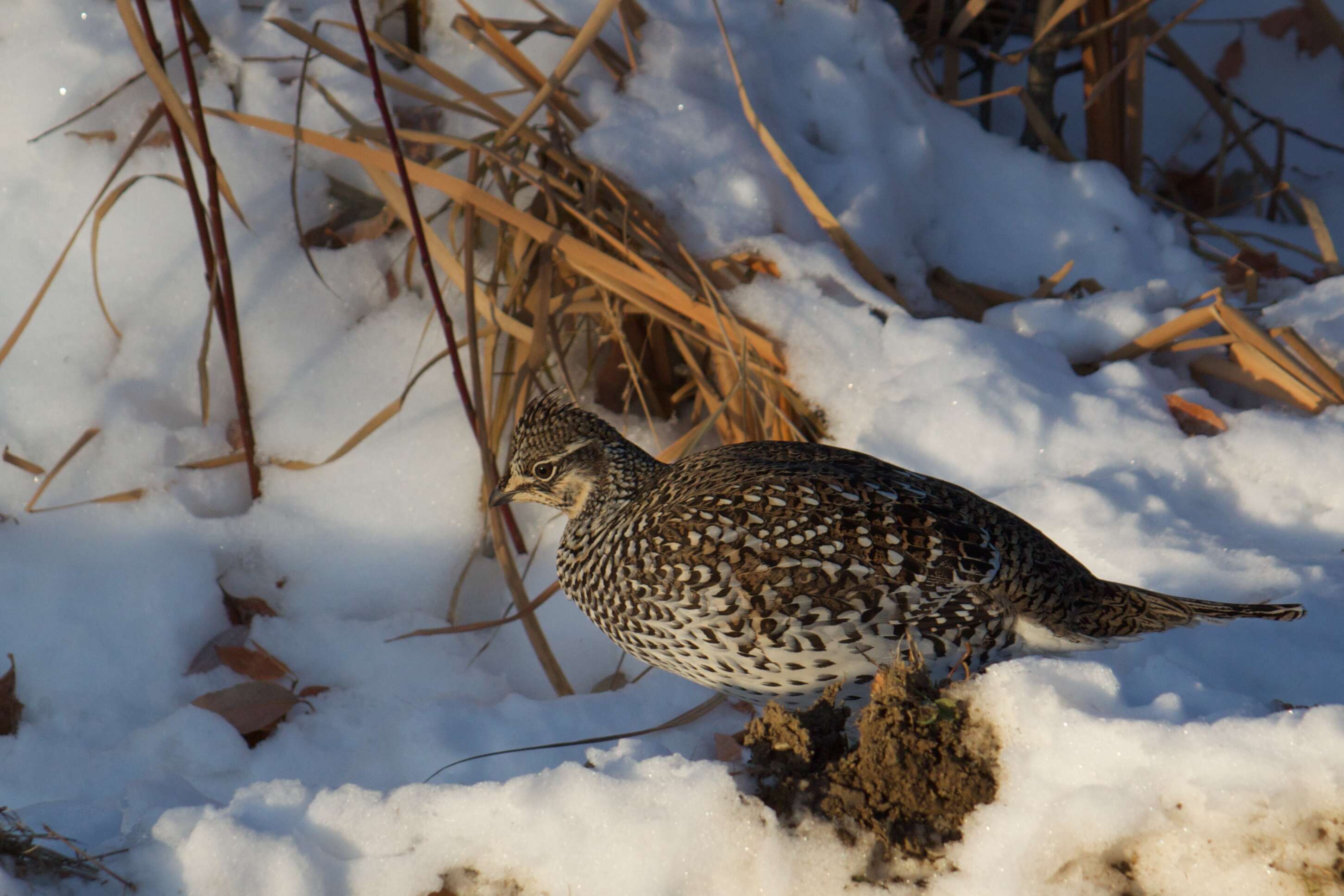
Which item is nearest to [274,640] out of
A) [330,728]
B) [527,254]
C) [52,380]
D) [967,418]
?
[330,728]

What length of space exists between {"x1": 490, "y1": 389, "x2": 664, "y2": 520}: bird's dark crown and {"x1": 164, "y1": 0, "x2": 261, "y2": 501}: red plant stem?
41.8 inches

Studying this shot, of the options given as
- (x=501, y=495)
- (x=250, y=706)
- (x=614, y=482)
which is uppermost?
(x=614, y=482)

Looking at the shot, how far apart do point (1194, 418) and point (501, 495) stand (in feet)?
7.48

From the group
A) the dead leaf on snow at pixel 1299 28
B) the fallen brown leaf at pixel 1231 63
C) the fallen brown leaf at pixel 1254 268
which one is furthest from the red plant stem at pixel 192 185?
the dead leaf on snow at pixel 1299 28

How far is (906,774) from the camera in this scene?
1.96 m

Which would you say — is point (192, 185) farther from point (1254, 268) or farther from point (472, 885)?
point (1254, 268)

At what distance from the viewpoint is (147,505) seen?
142 inches

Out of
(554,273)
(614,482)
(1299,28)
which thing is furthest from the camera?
(1299,28)

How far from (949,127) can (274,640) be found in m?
3.45

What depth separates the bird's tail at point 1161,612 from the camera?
8.22 feet

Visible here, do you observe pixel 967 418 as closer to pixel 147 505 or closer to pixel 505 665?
pixel 505 665

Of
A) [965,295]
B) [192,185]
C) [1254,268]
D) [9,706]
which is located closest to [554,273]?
[192,185]

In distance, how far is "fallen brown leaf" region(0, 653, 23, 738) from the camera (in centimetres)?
309

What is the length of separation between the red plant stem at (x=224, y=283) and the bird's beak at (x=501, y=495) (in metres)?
0.97
